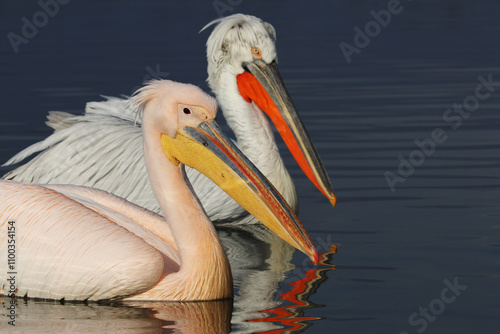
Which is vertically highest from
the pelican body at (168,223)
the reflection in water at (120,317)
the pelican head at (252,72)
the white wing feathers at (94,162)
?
the pelican head at (252,72)

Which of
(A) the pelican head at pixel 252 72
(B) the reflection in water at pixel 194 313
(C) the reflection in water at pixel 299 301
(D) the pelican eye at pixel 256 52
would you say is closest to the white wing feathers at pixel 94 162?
(A) the pelican head at pixel 252 72

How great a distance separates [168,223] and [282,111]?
2.05m

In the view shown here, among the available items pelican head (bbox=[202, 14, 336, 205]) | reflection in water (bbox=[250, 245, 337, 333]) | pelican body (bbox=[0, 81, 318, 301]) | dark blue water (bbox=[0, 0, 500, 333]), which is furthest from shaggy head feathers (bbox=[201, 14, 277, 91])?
pelican body (bbox=[0, 81, 318, 301])

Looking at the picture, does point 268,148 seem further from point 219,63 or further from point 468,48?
point 468,48

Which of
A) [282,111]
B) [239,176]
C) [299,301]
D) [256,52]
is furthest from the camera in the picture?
[256,52]

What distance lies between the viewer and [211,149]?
5.12 meters

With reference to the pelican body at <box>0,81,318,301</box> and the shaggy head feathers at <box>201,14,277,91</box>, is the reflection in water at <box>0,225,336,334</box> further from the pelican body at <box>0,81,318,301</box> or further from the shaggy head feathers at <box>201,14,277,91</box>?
the shaggy head feathers at <box>201,14,277,91</box>

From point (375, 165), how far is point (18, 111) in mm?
4254

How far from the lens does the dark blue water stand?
5.02m

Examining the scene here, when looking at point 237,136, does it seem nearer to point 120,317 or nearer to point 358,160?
point 358,160

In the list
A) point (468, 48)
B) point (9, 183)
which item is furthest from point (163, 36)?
point (9, 183)

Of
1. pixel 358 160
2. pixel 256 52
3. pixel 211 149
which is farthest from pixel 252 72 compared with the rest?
pixel 211 149

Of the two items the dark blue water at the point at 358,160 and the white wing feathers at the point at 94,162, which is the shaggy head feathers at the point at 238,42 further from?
the dark blue water at the point at 358,160

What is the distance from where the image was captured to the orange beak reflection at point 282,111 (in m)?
6.77
